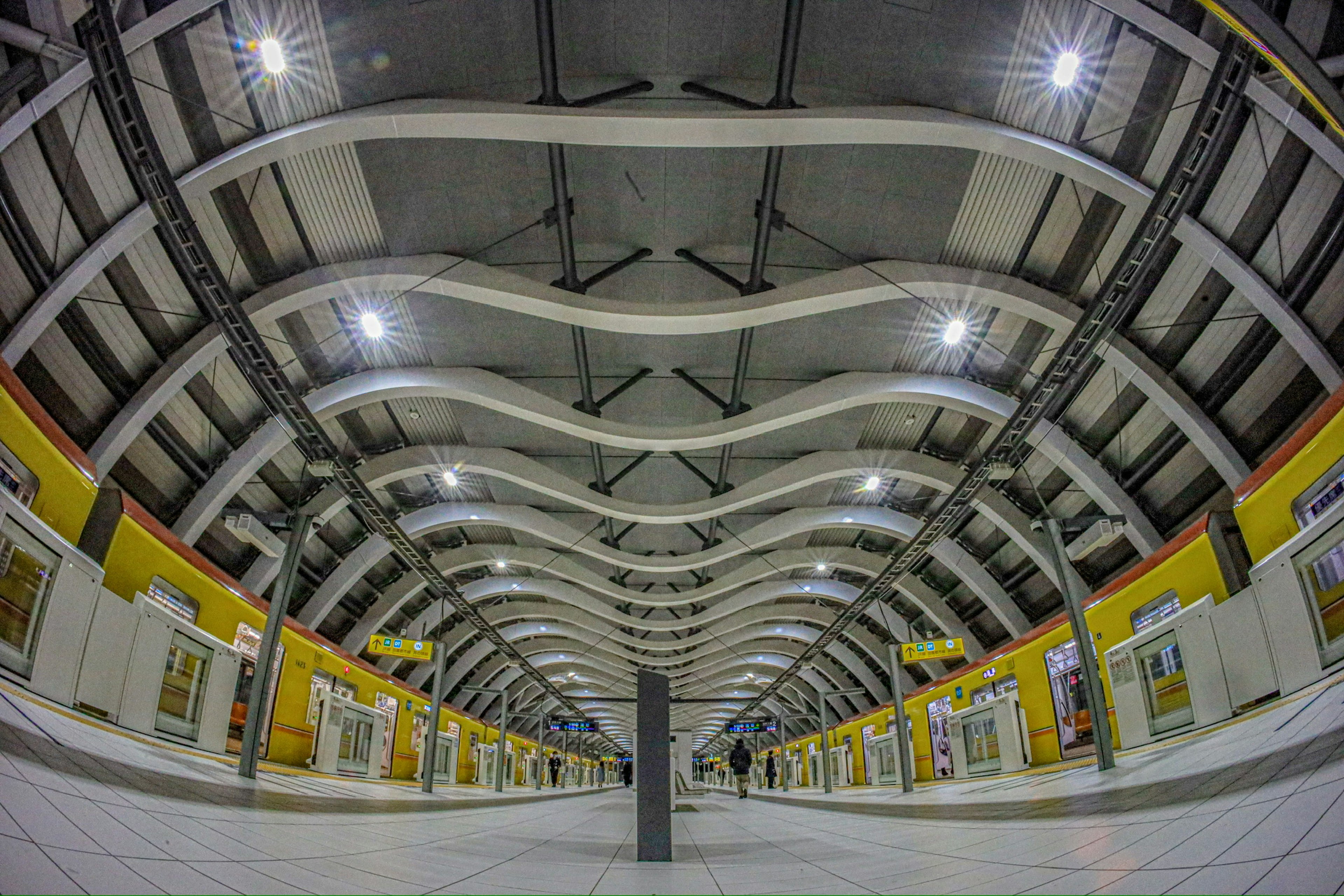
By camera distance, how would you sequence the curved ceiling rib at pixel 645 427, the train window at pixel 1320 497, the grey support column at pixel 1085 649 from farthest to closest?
the curved ceiling rib at pixel 645 427
the grey support column at pixel 1085 649
the train window at pixel 1320 497

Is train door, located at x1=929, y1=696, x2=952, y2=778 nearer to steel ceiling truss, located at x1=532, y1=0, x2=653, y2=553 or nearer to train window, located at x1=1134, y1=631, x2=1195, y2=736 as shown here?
train window, located at x1=1134, y1=631, x2=1195, y2=736

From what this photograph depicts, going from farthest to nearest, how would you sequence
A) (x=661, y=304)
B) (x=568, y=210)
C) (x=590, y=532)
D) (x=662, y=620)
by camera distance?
(x=662, y=620) → (x=590, y=532) → (x=661, y=304) → (x=568, y=210)

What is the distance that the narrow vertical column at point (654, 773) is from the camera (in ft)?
19.3

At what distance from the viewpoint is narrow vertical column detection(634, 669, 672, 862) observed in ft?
19.3

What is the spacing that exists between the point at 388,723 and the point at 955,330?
1123 inches

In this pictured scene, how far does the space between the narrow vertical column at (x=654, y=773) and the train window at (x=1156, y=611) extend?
13.1 m

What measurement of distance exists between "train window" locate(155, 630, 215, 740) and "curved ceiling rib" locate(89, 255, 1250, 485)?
4542 mm

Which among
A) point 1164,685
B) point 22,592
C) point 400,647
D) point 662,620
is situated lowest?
point 1164,685

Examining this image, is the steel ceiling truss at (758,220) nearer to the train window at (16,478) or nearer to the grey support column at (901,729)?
the grey support column at (901,729)

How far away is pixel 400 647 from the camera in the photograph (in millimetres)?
23250

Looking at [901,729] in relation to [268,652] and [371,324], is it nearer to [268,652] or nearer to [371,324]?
[268,652]

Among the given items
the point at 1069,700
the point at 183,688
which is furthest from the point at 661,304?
the point at 1069,700

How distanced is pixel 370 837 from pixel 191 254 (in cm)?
972

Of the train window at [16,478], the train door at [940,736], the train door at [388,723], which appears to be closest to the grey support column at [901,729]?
the train door at [940,736]
